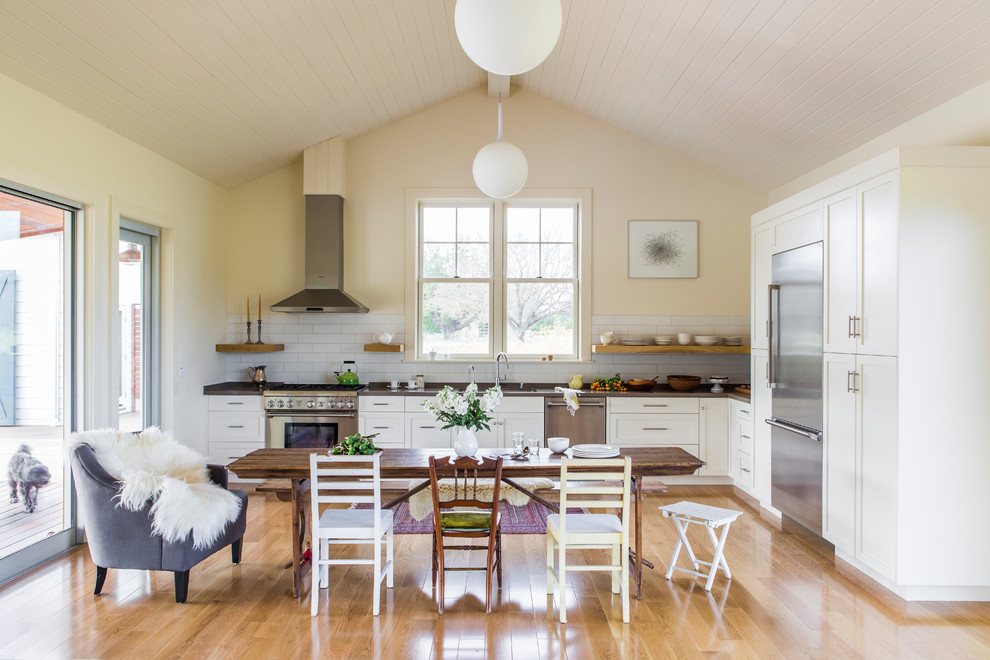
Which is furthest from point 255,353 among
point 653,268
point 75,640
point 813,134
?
point 813,134

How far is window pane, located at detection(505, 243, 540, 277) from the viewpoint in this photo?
623 centimetres

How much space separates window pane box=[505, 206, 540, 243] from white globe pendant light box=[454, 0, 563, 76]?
423 cm

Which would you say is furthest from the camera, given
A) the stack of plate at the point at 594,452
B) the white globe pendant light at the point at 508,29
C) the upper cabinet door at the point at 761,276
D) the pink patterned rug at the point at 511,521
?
the upper cabinet door at the point at 761,276

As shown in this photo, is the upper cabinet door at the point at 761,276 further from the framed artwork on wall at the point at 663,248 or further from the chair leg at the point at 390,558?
the chair leg at the point at 390,558

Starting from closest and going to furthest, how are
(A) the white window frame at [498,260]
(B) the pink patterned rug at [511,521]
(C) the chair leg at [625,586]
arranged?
(C) the chair leg at [625,586]
(B) the pink patterned rug at [511,521]
(A) the white window frame at [498,260]

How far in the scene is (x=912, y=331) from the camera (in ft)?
10.4

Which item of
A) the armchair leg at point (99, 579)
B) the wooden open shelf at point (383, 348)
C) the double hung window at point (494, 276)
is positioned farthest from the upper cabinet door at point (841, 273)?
the armchair leg at point (99, 579)

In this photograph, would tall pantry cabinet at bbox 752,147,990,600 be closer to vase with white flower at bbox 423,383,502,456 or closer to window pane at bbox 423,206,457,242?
vase with white flower at bbox 423,383,502,456

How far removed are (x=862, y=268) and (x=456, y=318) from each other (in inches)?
148

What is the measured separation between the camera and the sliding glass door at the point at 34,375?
349cm

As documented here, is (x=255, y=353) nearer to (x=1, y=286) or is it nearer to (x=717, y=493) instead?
(x=1, y=286)

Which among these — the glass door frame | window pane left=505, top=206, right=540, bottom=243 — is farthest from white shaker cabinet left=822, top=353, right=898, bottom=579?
the glass door frame

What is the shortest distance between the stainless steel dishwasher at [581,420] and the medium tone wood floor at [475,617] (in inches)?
68.7

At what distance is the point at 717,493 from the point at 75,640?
4.76m
